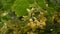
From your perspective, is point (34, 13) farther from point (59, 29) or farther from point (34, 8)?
point (59, 29)

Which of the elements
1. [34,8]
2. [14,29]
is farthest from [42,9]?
[14,29]

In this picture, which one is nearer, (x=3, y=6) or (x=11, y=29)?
(x=11, y=29)

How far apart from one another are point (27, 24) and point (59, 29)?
15cm

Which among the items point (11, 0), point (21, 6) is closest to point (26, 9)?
point (21, 6)

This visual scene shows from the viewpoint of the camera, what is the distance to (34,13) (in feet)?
2.70

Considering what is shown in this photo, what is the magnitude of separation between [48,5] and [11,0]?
0.24 metres

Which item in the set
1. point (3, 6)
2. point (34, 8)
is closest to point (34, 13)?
point (34, 8)

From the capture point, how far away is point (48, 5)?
846mm

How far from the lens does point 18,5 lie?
86cm

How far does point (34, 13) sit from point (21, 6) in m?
0.09

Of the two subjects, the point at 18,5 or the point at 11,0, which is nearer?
the point at 18,5

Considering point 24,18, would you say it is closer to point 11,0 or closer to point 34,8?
point 34,8

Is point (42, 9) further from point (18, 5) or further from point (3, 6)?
point (3, 6)

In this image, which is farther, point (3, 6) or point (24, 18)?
point (3, 6)
